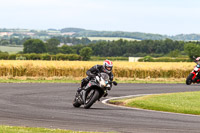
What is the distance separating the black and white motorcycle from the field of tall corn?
66.1ft

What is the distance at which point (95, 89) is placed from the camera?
15828mm

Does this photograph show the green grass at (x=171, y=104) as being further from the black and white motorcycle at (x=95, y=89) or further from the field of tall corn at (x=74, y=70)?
the field of tall corn at (x=74, y=70)

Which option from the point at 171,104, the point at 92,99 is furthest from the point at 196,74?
the point at 92,99

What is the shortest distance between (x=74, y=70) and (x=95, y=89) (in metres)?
22.3

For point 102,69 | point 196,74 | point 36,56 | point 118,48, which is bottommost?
point 118,48

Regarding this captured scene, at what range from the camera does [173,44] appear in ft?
555

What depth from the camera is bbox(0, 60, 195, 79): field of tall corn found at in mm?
36344

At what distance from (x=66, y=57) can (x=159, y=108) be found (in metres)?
93.5

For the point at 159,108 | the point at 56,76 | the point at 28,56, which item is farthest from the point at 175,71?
the point at 28,56

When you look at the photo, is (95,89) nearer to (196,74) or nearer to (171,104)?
(171,104)

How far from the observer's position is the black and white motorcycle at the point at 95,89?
15.6 meters

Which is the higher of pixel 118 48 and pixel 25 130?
pixel 25 130

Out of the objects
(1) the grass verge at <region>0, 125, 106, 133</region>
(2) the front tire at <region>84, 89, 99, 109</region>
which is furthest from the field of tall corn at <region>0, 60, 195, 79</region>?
(1) the grass verge at <region>0, 125, 106, 133</region>

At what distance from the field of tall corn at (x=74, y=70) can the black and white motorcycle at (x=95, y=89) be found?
20.1 meters
